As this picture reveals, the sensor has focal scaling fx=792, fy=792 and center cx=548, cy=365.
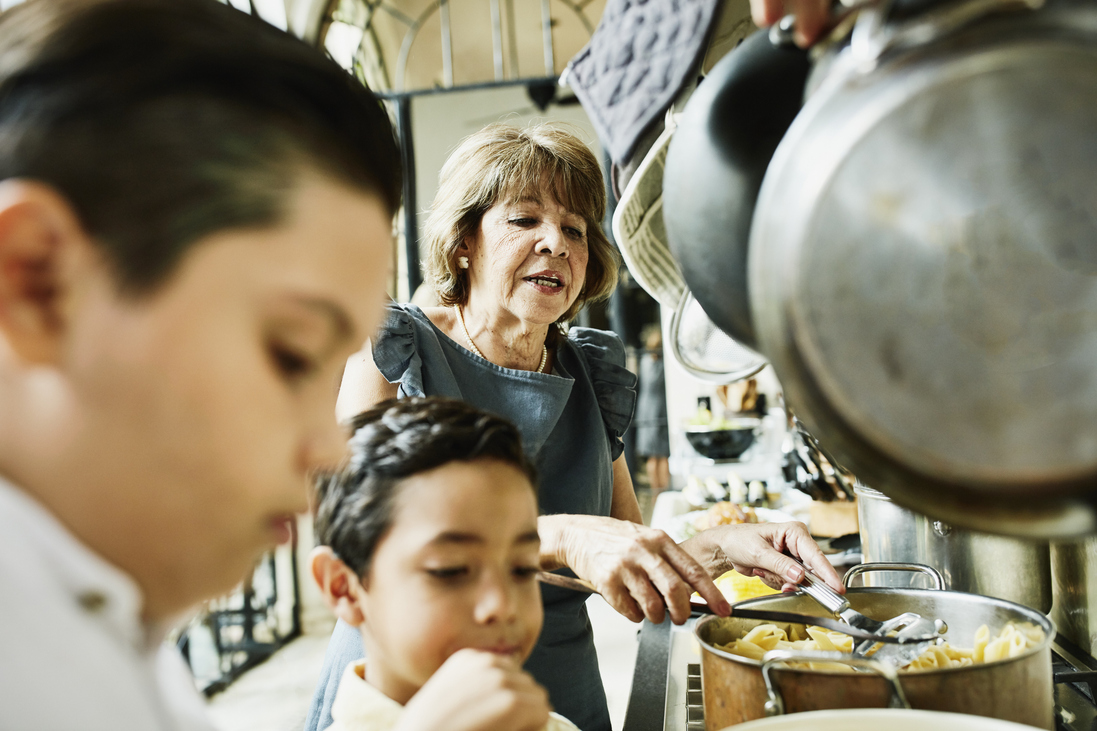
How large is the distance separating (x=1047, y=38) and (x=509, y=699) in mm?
506

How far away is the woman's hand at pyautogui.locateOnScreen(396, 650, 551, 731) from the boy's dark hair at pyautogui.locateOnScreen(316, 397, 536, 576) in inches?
8.8

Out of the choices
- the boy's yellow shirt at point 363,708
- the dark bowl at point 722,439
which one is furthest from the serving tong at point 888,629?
the dark bowl at point 722,439

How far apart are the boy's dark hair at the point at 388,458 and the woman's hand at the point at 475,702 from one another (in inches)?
8.8

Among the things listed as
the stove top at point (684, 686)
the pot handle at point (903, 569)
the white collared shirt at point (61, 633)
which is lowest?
the stove top at point (684, 686)

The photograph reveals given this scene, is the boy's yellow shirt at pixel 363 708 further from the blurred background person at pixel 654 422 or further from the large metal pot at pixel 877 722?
the blurred background person at pixel 654 422

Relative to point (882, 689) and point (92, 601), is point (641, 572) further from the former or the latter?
point (92, 601)

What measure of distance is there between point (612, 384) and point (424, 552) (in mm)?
888

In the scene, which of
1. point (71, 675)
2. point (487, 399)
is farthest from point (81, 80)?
point (487, 399)

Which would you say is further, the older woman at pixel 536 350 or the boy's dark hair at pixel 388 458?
the older woman at pixel 536 350

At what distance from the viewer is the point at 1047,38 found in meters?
0.34

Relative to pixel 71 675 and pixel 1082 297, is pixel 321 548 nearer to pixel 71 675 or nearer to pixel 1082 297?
pixel 71 675

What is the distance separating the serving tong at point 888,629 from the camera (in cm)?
81

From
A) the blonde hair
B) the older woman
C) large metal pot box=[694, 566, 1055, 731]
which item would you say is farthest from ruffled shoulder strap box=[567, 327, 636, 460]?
large metal pot box=[694, 566, 1055, 731]

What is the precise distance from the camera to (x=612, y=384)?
158cm
